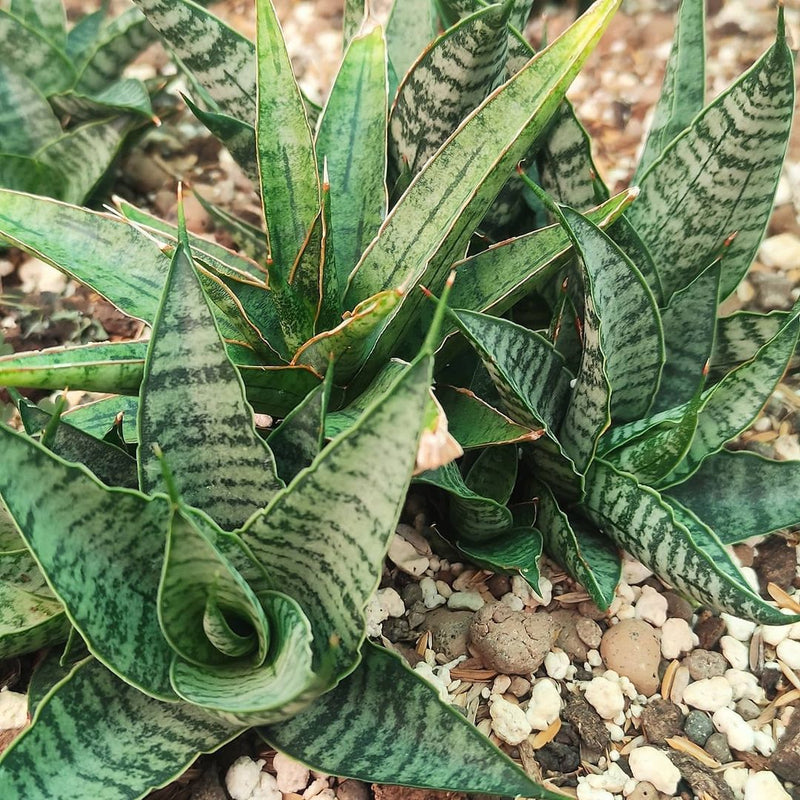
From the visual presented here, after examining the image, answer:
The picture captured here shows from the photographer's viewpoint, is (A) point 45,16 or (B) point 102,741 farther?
(A) point 45,16

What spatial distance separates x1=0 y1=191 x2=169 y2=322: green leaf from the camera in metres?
1.01

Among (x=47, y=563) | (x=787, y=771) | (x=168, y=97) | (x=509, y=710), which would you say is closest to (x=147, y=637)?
(x=47, y=563)

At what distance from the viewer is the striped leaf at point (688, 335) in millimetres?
1088

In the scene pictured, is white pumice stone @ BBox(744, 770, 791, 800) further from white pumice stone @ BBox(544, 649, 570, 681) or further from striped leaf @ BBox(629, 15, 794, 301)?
striped leaf @ BBox(629, 15, 794, 301)

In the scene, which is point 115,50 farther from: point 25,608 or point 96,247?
point 25,608

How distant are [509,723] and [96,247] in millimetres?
707

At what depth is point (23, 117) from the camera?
145cm

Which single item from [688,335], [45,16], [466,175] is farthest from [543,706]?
[45,16]

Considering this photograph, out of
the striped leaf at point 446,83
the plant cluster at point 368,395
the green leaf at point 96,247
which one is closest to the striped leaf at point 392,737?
the plant cluster at point 368,395

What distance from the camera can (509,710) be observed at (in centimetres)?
97

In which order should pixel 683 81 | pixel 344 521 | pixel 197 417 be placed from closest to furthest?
pixel 344 521, pixel 197 417, pixel 683 81

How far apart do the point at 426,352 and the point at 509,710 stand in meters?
0.55

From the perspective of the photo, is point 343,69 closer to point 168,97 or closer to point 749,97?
point 749,97

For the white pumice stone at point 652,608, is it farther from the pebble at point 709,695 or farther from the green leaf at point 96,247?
the green leaf at point 96,247
